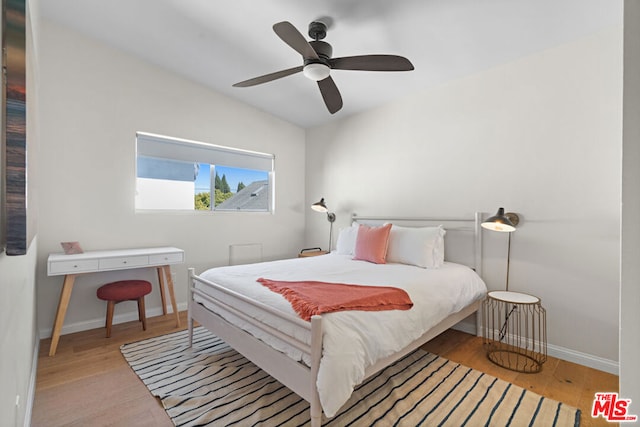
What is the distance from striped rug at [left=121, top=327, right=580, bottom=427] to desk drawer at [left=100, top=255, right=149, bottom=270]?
2.67 feet

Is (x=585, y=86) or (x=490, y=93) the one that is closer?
(x=585, y=86)

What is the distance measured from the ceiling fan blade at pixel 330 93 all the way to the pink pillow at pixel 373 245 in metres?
1.33

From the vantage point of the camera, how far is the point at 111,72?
3.19m

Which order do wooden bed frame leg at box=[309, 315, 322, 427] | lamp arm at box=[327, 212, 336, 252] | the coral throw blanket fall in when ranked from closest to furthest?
wooden bed frame leg at box=[309, 315, 322, 427], the coral throw blanket, lamp arm at box=[327, 212, 336, 252]

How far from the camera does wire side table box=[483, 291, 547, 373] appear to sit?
95.2 inches

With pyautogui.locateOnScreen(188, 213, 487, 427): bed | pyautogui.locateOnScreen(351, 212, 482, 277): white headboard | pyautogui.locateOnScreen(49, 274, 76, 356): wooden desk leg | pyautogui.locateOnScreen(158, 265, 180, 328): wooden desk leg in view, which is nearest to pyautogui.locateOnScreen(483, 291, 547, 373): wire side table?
pyautogui.locateOnScreen(188, 213, 487, 427): bed

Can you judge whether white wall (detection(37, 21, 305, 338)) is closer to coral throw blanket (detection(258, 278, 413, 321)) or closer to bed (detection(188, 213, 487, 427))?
bed (detection(188, 213, 487, 427))

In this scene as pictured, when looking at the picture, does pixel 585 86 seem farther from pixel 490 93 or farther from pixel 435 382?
pixel 435 382

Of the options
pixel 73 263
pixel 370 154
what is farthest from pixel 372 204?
pixel 73 263

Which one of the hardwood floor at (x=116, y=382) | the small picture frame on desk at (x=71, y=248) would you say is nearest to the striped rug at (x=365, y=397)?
the hardwood floor at (x=116, y=382)

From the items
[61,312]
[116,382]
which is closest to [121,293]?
[61,312]

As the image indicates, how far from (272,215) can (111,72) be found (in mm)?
2537

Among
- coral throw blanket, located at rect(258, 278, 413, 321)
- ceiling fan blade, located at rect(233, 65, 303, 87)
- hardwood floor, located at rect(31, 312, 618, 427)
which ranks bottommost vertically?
hardwood floor, located at rect(31, 312, 618, 427)

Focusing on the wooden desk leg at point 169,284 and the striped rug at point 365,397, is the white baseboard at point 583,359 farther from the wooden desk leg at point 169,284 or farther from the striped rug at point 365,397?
the wooden desk leg at point 169,284
